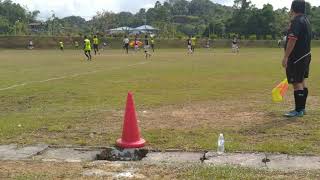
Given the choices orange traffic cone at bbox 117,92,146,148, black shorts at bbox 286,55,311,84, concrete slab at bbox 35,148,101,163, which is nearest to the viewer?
concrete slab at bbox 35,148,101,163

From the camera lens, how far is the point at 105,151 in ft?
21.8

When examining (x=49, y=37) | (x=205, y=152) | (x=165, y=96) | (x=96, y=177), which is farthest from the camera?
(x=49, y=37)

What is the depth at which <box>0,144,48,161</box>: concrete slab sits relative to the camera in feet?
21.5

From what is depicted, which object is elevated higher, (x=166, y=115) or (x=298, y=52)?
(x=298, y=52)

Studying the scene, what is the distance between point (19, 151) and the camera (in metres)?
6.88

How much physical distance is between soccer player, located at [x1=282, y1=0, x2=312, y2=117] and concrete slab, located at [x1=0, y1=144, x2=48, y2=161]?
441 cm

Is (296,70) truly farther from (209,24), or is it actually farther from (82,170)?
(209,24)

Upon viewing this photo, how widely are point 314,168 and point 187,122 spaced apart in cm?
343

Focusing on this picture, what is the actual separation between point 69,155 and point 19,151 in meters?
0.71

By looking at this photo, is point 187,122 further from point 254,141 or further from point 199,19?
point 199,19

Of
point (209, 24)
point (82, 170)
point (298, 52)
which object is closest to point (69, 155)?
point (82, 170)

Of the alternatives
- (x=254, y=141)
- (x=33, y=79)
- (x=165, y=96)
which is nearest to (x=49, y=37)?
(x=33, y=79)

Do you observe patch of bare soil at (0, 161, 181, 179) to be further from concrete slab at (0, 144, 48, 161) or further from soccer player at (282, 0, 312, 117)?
soccer player at (282, 0, 312, 117)

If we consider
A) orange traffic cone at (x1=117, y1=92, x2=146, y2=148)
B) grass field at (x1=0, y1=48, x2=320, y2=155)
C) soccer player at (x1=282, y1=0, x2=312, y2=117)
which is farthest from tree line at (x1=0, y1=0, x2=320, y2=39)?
orange traffic cone at (x1=117, y1=92, x2=146, y2=148)
